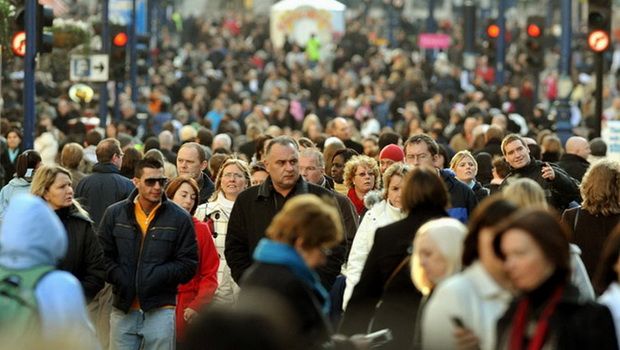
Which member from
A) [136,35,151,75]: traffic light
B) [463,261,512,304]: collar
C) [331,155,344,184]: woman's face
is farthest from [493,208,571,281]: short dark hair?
[136,35,151,75]: traffic light

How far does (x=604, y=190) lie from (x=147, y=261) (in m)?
3.17

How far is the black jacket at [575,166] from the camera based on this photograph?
21.1 m

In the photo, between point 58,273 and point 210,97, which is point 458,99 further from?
point 58,273

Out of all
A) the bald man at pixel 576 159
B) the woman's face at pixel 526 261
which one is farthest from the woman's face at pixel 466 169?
the woman's face at pixel 526 261

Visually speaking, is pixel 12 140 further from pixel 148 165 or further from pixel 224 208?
pixel 148 165

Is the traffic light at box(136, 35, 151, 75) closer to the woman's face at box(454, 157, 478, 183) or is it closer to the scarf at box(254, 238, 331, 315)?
the woman's face at box(454, 157, 478, 183)

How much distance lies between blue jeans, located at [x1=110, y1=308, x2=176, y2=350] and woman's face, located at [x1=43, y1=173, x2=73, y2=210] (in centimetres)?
96

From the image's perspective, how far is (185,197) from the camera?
15.4m

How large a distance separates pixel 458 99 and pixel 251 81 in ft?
23.7

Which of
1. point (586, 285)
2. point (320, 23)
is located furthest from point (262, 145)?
point (320, 23)

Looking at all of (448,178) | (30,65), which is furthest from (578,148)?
(448,178)

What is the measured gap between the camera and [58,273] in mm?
9055

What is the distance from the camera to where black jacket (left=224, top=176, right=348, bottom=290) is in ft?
45.6

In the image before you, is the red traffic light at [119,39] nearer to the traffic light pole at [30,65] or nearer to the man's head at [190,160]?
the traffic light pole at [30,65]
